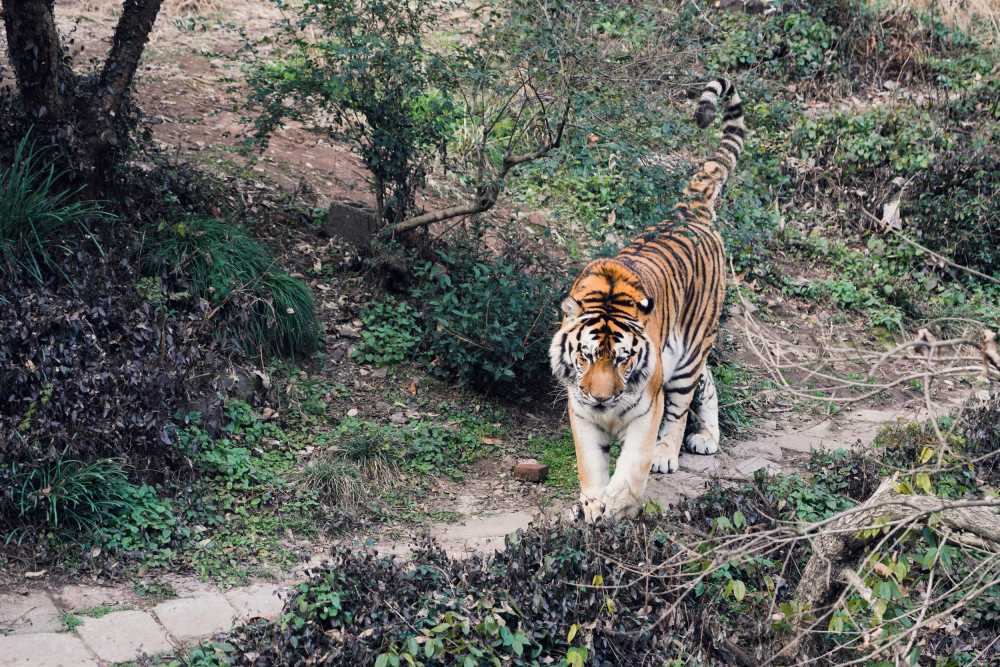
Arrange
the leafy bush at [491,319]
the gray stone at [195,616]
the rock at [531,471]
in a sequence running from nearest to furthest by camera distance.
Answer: the gray stone at [195,616] < the rock at [531,471] < the leafy bush at [491,319]

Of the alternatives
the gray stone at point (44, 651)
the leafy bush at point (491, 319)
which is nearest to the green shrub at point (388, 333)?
the leafy bush at point (491, 319)

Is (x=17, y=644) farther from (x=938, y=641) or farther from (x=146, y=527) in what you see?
(x=938, y=641)

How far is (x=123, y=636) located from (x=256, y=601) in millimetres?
654

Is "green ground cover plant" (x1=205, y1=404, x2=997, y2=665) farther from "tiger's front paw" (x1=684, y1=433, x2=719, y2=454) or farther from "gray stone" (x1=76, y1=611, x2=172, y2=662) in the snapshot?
"tiger's front paw" (x1=684, y1=433, x2=719, y2=454)

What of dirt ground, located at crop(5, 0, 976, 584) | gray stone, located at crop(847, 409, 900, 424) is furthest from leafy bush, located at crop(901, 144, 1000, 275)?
gray stone, located at crop(847, 409, 900, 424)

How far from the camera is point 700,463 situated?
22.3ft

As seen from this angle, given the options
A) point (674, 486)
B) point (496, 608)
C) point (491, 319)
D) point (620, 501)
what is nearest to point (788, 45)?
point (491, 319)

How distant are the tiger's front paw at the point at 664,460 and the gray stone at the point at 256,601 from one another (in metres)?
2.57

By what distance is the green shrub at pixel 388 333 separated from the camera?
7477mm

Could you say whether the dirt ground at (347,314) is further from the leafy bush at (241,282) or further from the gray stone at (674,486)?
the leafy bush at (241,282)

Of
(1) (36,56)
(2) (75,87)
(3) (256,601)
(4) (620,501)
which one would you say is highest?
(1) (36,56)

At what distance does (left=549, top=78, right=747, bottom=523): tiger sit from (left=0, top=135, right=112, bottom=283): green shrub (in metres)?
3.08

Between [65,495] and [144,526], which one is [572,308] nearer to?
[144,526]

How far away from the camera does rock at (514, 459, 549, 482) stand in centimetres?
649
